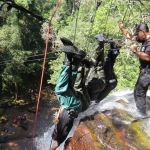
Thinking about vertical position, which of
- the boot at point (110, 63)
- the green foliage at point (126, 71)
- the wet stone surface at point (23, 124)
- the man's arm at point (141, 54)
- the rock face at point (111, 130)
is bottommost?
the wet stone surface at point (23, 124)

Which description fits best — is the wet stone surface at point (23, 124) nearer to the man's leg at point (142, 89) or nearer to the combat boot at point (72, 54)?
the man's leg at point (142, 89)

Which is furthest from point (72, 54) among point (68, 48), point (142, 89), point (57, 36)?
point (57, 36)

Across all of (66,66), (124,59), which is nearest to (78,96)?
(66,66)

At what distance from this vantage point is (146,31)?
4418 mm

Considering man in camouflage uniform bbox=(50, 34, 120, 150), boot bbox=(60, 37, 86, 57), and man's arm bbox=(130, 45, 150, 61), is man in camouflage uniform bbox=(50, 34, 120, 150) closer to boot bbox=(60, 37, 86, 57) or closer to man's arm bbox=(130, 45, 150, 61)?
boot bbox=(60, 37, 86, 57)

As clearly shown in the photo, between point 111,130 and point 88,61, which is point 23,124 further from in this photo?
point 88,61

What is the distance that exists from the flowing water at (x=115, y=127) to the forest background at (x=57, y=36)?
3387 mm

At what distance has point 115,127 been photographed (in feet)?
14.9

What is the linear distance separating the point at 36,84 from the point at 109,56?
18390 millimetres

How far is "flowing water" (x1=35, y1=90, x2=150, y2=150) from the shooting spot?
4.06m

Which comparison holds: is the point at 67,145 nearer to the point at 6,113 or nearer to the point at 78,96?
the point at 78,96

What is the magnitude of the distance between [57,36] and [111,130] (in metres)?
Answer: 14.8

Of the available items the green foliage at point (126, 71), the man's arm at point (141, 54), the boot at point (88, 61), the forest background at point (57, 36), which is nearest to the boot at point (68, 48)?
the boot at point (88, 61)

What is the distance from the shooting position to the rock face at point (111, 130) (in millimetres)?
4051
